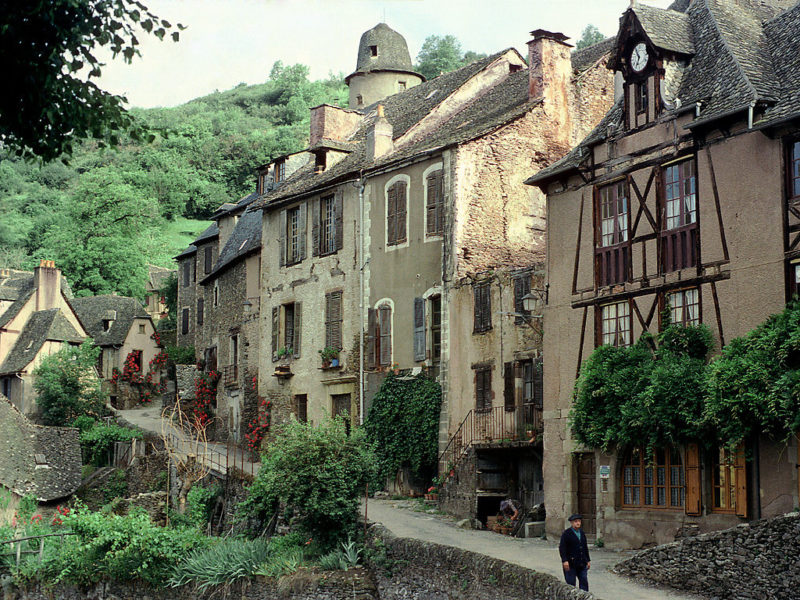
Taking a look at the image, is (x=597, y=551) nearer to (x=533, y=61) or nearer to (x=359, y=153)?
(x=533, y=61)

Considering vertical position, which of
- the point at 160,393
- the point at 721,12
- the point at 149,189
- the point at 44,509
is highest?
the point at 149,189

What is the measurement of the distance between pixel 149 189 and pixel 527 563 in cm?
7721

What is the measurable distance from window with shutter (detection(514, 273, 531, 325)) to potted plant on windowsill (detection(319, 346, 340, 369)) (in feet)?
25.1

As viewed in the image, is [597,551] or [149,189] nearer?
[597,551]

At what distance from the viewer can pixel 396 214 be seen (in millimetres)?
30516

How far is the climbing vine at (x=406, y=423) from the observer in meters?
27.9

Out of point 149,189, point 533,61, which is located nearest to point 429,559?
point 533,61

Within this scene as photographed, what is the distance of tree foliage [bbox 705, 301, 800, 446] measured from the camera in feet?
56.6

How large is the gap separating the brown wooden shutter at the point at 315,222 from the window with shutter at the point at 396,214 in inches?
127

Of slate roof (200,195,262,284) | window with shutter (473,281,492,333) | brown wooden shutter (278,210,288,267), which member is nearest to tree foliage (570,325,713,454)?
window with shutter (473,281,492,333)

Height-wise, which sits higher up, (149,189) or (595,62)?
(149,189)

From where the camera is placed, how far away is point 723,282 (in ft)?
64.6

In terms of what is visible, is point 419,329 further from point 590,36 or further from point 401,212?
point 590,36

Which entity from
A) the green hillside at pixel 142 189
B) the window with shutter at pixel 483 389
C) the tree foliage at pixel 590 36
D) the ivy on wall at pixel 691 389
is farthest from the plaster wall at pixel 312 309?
the tree foliage at pixel 590 36
